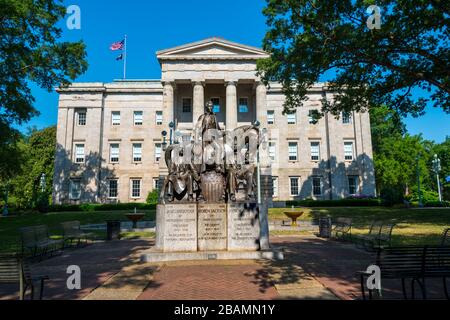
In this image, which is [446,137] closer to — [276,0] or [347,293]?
[276,0]

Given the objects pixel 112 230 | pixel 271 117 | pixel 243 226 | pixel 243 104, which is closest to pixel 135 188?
pixel 243 104

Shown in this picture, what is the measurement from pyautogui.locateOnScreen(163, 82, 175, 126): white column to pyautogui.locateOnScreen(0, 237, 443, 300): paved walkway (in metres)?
30.8

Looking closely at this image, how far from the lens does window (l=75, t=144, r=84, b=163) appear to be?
1849 inches

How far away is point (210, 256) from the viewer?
355 inches

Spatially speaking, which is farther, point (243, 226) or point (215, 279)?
point (243, 226)

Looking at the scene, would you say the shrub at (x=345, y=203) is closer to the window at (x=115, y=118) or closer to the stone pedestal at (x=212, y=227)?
the stone pedestal at (x=212, y=227)

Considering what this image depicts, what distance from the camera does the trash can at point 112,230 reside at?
52.6 ft

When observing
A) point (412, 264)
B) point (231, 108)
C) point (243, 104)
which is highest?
point (243, 104)

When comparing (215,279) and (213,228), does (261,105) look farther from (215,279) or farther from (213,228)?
(215,279)

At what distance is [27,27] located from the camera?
65.8 feet

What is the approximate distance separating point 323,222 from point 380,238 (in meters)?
4.99

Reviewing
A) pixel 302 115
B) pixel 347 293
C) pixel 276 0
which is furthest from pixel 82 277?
pixel 302 115

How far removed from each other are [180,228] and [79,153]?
142 feet

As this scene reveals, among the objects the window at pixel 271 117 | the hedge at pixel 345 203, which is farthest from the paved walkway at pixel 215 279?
the window at pixel 271 117
